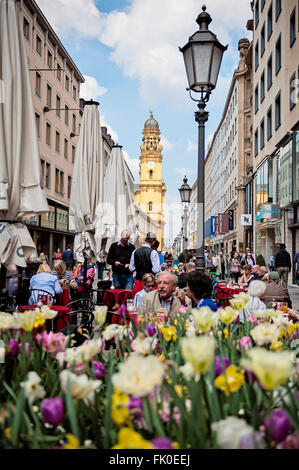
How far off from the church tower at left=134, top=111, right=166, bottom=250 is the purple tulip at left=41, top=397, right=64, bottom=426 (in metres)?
114

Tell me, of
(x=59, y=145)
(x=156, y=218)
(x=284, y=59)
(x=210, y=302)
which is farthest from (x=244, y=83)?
(x=156, y=218)

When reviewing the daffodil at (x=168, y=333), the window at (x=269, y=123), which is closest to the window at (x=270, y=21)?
the window at (x=269, y=123)

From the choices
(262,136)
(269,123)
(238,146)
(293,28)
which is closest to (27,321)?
(293,28)

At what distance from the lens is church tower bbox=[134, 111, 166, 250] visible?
11588 centimetres

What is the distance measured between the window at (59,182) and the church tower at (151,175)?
262 ft

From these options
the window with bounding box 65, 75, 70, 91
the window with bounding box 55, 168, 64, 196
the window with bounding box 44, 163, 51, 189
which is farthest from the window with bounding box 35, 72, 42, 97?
the window with bounding box 65, 75, 70, 91

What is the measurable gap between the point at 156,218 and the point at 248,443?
378ft

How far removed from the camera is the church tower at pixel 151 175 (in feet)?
380

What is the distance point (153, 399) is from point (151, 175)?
11570cm

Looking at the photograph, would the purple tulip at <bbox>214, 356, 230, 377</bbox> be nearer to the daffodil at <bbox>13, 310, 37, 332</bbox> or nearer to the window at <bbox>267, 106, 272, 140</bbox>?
the daffodil at <bbox>13, 310, 37, 332</bbox>

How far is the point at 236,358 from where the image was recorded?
2.14 metres

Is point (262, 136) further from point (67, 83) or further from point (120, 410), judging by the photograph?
point (120, 410)

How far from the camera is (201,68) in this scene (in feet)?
21.7
